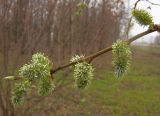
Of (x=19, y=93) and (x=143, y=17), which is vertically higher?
(x=143, y=17)

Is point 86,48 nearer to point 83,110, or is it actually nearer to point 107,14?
point 107,14

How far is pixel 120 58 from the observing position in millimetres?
1087

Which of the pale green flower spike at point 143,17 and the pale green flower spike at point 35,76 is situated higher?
the pale green flower spike at point 143,17

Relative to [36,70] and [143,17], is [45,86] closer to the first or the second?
[36,70]

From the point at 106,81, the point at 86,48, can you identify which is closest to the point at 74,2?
the point at 86,48

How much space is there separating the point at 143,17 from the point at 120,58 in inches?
5.2

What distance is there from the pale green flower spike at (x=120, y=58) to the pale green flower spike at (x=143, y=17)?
0.07 meters

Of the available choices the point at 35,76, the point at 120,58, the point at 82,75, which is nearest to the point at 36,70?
the point at 35,76

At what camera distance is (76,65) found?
111cm

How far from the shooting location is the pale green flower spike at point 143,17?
3.58 feet

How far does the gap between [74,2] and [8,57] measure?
51.7 inches

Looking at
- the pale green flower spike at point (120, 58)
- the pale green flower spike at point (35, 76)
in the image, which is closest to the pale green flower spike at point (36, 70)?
the pale green flower spike at point (35, 76)

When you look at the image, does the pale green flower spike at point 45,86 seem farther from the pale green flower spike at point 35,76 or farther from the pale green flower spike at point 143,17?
the pale green flower spike at point 143,17

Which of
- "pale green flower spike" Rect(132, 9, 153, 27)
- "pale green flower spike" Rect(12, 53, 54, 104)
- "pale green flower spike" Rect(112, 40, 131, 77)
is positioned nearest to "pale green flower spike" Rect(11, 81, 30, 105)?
"pale green flower spike" Rect(12, 53, 54, 104)
